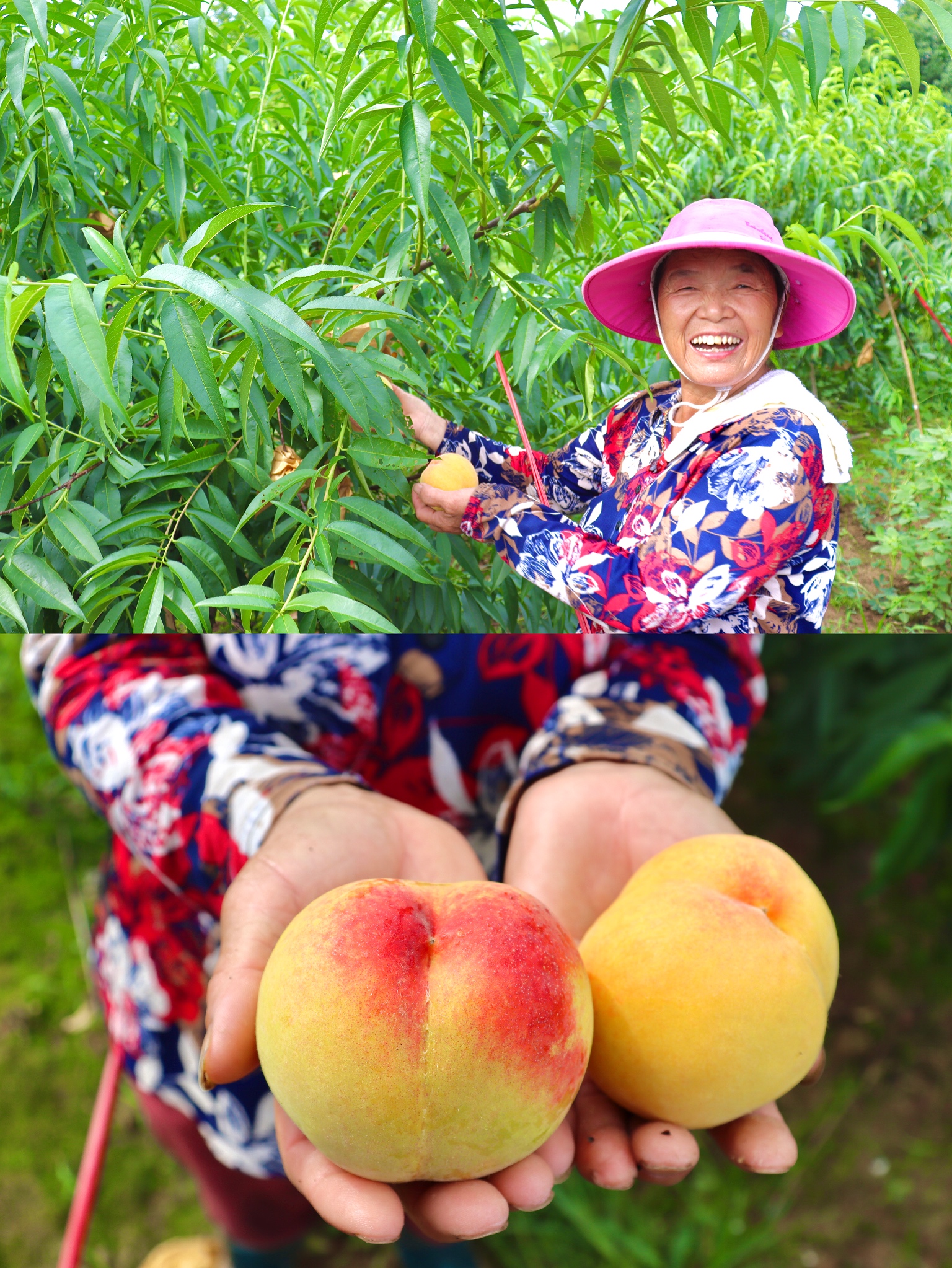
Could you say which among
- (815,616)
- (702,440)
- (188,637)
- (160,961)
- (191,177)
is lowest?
(160,961)

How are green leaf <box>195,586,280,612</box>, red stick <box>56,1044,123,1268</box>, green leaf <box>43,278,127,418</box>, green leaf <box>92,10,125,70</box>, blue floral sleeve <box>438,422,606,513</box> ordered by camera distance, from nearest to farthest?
red stick <box>56,1044,123,1268</box>, green leaf <box>43,278,127,418</box>, green leaf <box>195,586,280,612</box>, green leaf <box>92,10,125,70</box>, blue floral sleeve <box>438,422,606,513</box>

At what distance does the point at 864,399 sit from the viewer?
0.98 metres

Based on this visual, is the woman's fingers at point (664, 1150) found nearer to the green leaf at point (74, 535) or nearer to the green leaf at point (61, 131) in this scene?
the green leaf at point (74, 535)

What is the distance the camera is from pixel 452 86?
0.78m

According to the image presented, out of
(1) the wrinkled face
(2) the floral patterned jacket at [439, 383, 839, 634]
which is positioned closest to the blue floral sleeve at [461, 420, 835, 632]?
(2) the floral patterned jacket at [439, 383, 839, 634]

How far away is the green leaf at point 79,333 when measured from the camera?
0.62m

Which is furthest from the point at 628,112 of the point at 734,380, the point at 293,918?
A: the point at 293,918

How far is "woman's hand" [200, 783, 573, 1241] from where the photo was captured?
0.40m

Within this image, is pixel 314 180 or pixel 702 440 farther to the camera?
pixel 314 180

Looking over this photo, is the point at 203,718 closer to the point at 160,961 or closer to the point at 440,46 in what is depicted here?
the point at 160,961

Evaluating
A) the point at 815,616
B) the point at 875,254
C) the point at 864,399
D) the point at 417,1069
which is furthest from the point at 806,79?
the point at 417,1069

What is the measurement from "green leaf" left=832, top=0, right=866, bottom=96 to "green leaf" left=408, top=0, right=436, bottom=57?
0.34 metres

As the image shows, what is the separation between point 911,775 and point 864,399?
2.17 ft

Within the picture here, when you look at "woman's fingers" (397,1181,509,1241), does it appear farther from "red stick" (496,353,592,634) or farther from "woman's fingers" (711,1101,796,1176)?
"red stick" (496,353,592,634)
